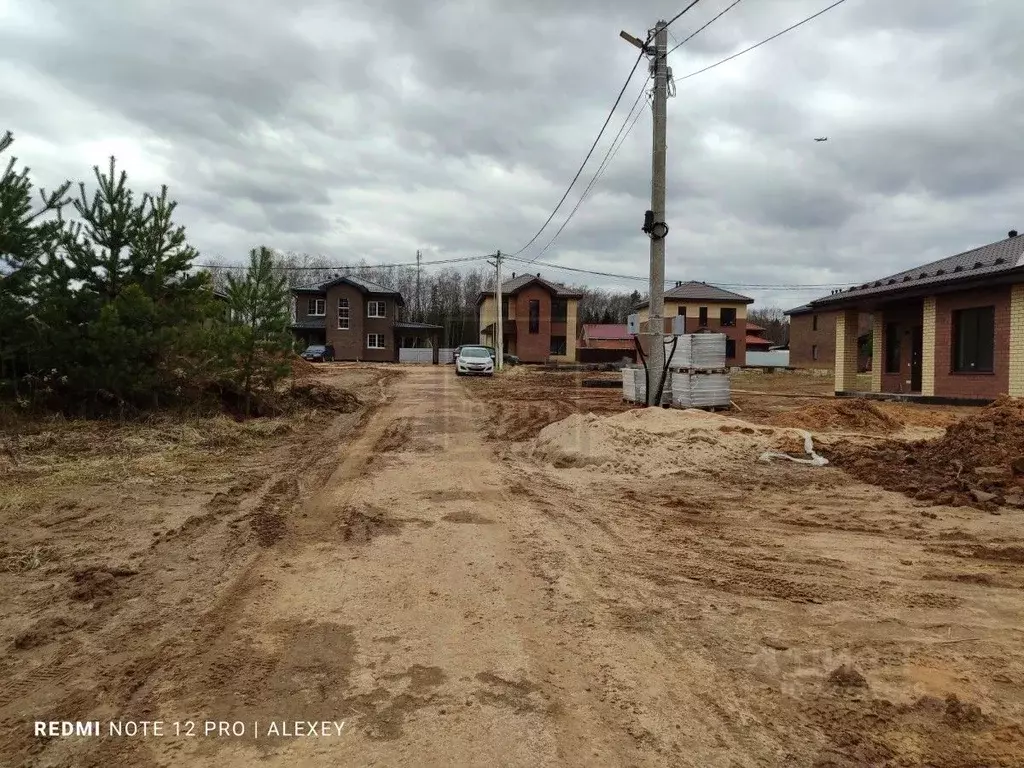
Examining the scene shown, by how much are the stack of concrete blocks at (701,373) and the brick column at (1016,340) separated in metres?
7.91

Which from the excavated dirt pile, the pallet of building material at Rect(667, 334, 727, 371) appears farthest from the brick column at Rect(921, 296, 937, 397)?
the excavated dirt pile

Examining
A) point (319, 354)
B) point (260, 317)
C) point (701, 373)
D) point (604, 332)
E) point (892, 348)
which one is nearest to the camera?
point (260, 317)

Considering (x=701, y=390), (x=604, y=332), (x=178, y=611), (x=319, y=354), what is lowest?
(x=178, y=611)

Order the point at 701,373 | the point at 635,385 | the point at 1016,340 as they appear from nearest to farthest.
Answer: the point at 701,373 → the point at 1016,340 → the point at 635,385

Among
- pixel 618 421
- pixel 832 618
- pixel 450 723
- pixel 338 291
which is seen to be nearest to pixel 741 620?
pixel 832 618

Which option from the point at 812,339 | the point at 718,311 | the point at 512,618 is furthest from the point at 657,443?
the point at 812,339

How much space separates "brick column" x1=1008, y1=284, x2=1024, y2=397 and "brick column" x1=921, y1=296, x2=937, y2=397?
9.04 feet

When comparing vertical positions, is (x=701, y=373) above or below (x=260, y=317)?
below

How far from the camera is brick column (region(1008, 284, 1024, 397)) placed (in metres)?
17.0

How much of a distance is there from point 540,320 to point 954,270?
40294 mm

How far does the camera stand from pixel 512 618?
13.5 ft

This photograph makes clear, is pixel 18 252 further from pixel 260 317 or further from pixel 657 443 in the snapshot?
pixel 657 443

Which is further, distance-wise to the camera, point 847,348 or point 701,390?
point 847,348

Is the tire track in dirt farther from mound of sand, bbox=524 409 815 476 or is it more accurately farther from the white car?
the white car
